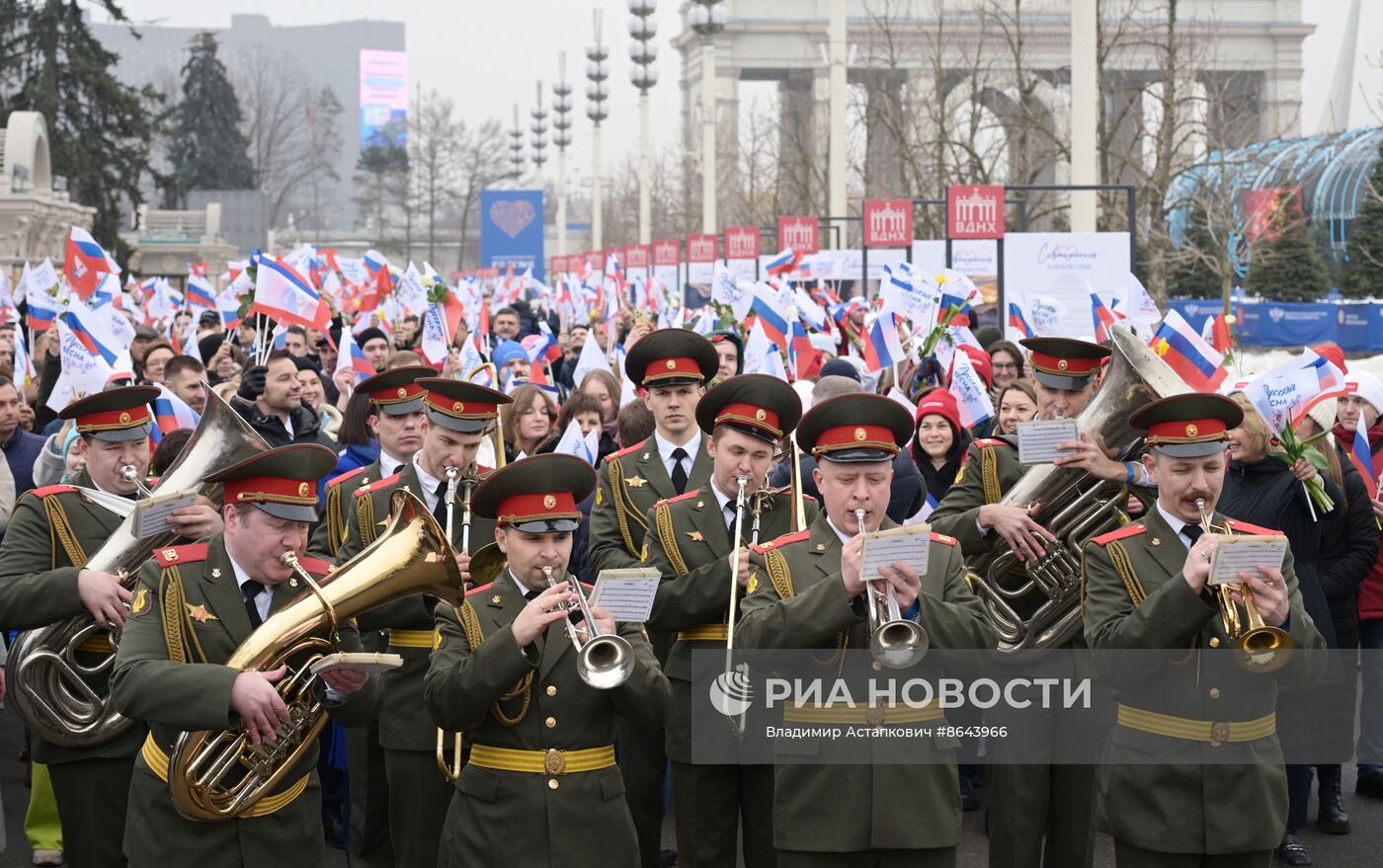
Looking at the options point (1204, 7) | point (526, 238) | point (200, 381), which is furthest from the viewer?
point (1204, 7)

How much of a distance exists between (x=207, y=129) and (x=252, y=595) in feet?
241

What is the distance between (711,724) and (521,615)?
1599 mm

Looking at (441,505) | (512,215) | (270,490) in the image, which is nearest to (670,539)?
(441,505)

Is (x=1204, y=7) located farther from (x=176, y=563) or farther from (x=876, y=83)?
(x=176, y=563)

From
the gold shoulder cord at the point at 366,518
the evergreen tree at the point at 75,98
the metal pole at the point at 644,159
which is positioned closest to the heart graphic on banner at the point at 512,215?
the metal pole at the point at 644,159

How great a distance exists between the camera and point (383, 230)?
9194 cm

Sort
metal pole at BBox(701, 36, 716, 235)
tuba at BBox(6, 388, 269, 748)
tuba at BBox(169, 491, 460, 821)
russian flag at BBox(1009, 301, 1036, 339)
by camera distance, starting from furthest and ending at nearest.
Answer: metal pole at BBox(701, 36, 716, 235), russian flag at BBox(1009, 301, 1036, 339), tuba at BBox(6, 388, 269, 748), tuba at BBox(169, 491, 460, 821)

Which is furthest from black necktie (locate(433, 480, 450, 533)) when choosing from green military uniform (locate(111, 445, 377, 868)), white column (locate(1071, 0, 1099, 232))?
white column (locate(1071, 0, 1099, 232))

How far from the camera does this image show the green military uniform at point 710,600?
20.6 feet

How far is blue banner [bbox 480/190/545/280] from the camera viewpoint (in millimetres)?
50969

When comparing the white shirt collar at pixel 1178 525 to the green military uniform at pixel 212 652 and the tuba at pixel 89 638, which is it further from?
the tuba at pixel 89 638

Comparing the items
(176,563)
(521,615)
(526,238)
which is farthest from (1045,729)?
(526,238)

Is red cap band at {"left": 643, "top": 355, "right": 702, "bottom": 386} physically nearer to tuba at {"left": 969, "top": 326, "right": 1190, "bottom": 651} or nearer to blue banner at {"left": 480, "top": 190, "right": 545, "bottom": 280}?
tuba at {"left": 969, "top": 326, "right": 1190, "bottom": 651}

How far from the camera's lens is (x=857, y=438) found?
17.0 feet
